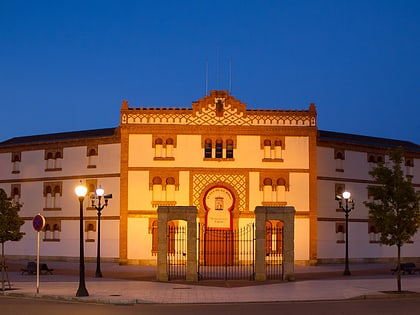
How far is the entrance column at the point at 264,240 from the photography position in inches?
1300

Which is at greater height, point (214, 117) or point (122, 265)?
point (214, 117)

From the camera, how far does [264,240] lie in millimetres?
33062

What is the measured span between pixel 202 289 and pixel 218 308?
7.00 meters

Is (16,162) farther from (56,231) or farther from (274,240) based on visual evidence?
(274,240)

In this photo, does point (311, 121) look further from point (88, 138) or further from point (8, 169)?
point (8, 169)

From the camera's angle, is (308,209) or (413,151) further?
(413,151)

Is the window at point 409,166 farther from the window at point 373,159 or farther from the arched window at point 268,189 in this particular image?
the arched window at point 268,189

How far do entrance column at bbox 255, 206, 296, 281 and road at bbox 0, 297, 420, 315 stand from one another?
9167mm

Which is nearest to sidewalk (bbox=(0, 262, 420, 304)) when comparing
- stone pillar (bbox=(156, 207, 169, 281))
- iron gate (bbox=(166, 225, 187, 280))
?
stone pillar (bbox=(156, 207, 169, 281))

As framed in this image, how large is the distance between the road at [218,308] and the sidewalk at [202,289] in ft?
3.68

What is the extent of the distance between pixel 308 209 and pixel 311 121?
21.1 feet

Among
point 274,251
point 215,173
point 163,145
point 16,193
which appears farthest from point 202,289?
point 16,193

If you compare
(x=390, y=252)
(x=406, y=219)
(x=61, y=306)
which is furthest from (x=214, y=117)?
(x=61, y=306)

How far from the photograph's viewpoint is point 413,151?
56.8 metres
